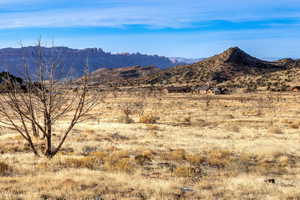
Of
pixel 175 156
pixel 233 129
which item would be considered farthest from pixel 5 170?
pixel 233 129

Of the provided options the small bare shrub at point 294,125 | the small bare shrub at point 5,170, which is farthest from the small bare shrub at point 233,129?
the small bare shrub at point 5,170

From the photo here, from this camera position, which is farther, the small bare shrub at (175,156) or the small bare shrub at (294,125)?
the small bare shrub at (294,125)

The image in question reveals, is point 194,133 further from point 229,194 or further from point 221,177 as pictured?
point 229,194

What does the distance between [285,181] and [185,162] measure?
12.8 feet

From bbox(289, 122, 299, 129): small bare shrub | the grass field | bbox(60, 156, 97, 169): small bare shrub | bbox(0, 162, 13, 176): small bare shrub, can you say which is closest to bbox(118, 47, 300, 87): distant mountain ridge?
bbox(289, 122, 299, 129): small bare shrub

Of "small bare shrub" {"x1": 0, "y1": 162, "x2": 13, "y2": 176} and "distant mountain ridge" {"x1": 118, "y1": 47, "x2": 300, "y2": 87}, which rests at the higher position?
"distant mountain ridge" {"x1": 118, "y1": 47, "x2": 300, "y2": 87}

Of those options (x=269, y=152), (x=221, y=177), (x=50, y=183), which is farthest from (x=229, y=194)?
(x=269, y=152)

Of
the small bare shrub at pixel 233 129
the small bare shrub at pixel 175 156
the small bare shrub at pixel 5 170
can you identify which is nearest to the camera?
the small bare shrub at pixel 5 170

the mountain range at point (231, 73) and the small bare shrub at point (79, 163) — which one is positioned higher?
the mountain range at point (231, 73)

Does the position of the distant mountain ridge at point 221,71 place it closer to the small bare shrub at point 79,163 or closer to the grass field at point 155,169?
the grass field at point 155,169

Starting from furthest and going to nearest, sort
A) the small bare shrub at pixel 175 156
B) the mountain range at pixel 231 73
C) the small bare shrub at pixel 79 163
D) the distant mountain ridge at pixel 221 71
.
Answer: the distant mountain ridge at pixel 221 71, the mountain range at pixel 231 73, the small bare shrub at pixel 175 156, the small bare shrub at pixel 79 163

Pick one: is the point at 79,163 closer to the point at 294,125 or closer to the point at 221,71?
the point at 294,125

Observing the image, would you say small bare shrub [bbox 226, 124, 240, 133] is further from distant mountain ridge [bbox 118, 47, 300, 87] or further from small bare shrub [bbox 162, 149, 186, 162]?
distant mountain ridge [bbox 118, 47, 300, 87]

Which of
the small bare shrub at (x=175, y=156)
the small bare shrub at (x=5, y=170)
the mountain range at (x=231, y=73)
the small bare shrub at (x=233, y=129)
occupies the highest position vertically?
the mountain range at (x=231, y=73)
